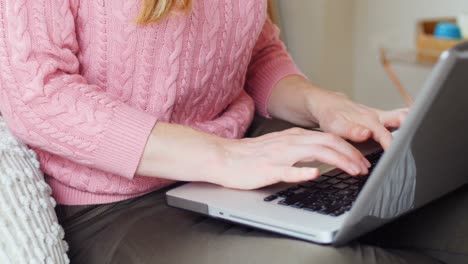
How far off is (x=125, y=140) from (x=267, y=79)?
396 mm

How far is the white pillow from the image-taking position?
28.0 inches

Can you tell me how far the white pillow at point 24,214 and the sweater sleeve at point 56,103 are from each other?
0.04 metres

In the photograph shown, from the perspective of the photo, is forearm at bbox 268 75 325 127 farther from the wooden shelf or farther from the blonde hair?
the wooden shelf

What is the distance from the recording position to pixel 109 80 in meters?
0.90

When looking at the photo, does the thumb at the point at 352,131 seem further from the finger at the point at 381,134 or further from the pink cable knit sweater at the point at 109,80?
the pink cable knit sweater at the point at 109,80

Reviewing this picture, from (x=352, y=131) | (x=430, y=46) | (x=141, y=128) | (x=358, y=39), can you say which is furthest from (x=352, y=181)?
(x=358, y=39)

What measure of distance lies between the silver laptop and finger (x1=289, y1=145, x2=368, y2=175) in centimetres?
3

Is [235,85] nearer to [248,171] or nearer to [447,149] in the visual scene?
[248,171]

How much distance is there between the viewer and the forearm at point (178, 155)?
32.5 inches

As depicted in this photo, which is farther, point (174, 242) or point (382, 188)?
point (174, 242)

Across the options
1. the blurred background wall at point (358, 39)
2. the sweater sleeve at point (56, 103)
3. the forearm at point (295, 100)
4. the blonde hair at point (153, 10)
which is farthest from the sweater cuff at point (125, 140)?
the blurred background wall at point (358, 39)

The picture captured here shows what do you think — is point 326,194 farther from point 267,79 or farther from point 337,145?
point 267,79

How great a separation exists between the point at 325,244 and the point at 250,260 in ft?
0.25

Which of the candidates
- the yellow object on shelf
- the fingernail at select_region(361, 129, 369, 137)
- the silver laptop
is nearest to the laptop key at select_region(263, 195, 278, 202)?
the silver laptop
